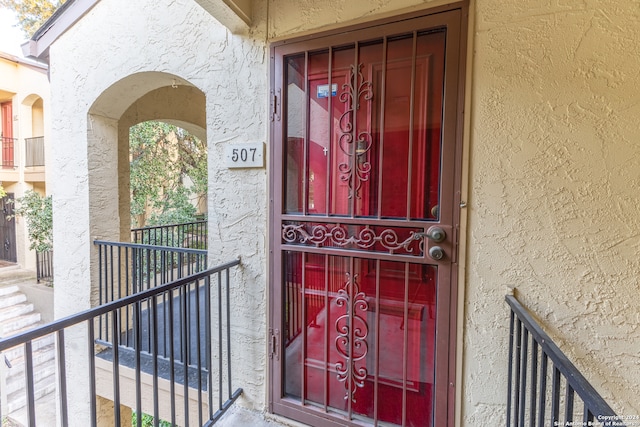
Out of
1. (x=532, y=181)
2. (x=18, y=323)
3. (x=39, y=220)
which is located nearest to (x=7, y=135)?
(x=39, y=220)

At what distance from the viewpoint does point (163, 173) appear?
607cm

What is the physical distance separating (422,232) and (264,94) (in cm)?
122

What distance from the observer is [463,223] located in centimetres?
140

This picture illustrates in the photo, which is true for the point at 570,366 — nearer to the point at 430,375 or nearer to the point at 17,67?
the point at 430,375

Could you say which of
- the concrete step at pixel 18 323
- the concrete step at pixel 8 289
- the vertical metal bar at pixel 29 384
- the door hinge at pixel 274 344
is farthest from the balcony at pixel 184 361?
the concrete step at pixel 8 289

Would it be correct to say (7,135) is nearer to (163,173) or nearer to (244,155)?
(163,173)

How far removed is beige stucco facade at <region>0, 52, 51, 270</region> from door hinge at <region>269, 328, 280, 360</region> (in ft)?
28.0

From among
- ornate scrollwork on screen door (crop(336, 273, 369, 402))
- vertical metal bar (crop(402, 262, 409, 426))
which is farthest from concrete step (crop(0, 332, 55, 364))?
vertical metal bar (crop(402, 262, 409, 426))

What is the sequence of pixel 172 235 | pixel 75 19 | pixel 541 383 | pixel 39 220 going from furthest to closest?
pixel 39 220 < pixel 172 235 < pixel 75 19 < pixel 541 383

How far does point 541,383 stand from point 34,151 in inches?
422

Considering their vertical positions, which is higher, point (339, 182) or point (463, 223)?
point (339, 182)

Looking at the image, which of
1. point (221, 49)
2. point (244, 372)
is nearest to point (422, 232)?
point (244, 372)

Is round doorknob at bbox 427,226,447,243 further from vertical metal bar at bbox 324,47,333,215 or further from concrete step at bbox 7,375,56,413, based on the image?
concrete step at bbox 7,375,56,413

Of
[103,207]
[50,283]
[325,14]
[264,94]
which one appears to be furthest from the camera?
[50,283]
